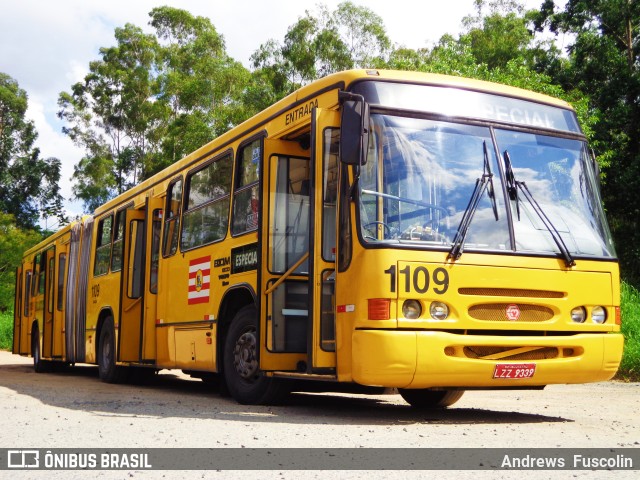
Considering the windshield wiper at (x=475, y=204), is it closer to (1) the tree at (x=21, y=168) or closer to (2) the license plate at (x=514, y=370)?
(2) the license plate at (x=514, y=370)

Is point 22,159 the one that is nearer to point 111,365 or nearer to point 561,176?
point 111,365

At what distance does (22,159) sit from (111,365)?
4972 centimetres

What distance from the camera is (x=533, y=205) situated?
8281mm

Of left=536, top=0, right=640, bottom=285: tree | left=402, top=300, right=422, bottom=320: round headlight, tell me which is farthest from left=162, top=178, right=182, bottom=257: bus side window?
left=536, top=0, right=640, bottom=285: tree

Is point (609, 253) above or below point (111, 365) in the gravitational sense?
above

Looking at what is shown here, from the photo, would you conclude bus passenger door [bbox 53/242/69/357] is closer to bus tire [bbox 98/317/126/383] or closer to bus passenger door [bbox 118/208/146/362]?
bus tire [bbox 98/317/126/383]

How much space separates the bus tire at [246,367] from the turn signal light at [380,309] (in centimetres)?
187

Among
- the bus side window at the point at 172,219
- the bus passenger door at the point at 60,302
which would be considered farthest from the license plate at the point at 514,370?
the bus passenger door at the point at 60,302

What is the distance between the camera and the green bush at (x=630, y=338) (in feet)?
50.0

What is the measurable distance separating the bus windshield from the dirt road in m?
1.62

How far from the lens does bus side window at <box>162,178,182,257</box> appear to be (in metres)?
12.3
